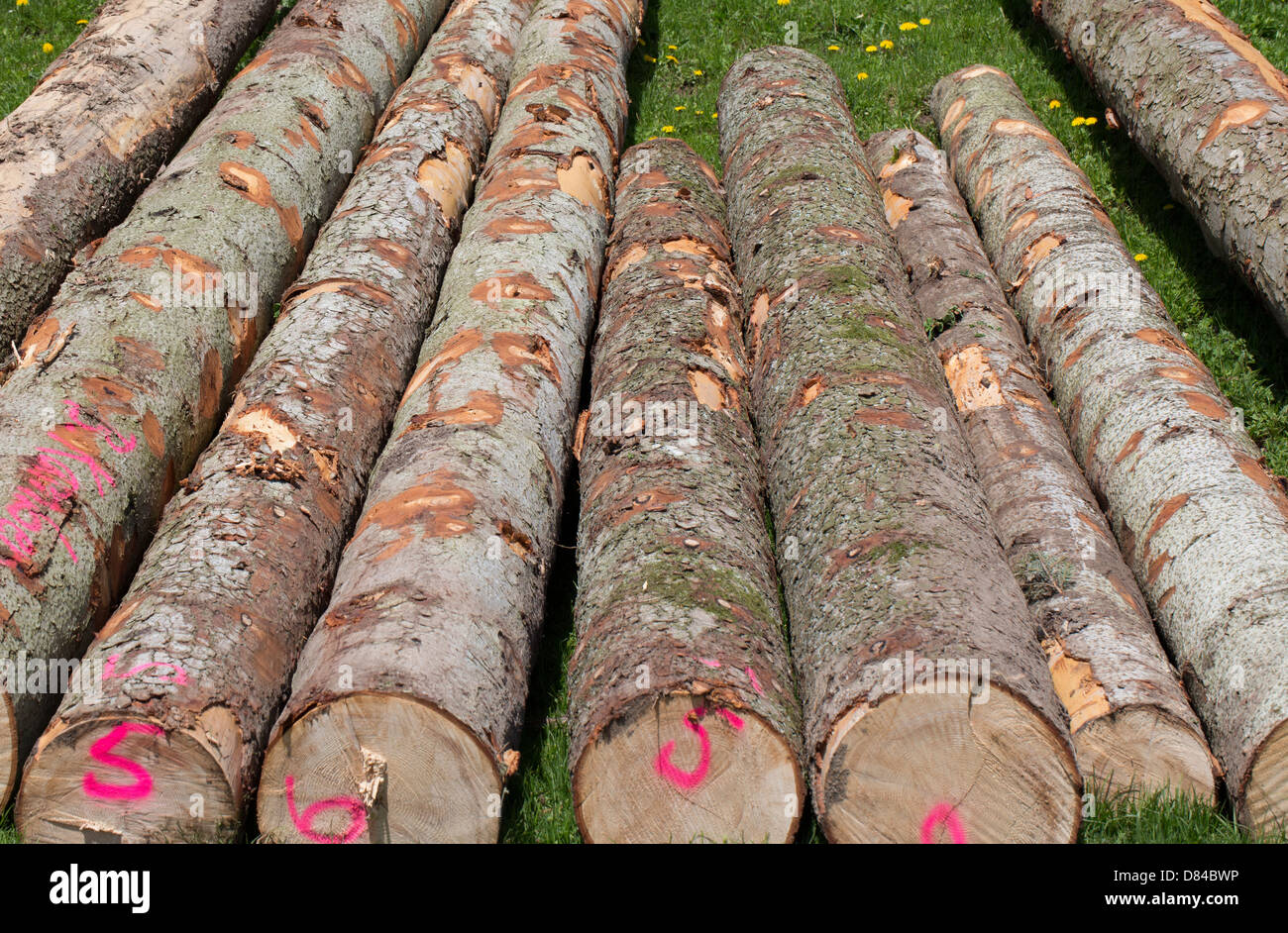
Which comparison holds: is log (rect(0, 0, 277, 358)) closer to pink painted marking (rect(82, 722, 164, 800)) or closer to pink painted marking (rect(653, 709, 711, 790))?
pink painted marking (rect(82, 722, 164, 800))

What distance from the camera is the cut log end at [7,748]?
10.8 feet

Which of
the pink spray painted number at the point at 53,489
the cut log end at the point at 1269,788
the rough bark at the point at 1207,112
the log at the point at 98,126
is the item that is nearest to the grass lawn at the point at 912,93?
the rough bark at the point at 1207,112

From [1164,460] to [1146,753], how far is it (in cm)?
118

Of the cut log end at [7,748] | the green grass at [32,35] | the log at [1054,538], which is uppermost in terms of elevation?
the log at [1054,538]

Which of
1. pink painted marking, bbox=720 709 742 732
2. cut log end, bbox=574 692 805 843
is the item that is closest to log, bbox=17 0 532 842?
cut log end, bbox=574 692 805 843

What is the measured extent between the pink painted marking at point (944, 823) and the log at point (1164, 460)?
91 cm

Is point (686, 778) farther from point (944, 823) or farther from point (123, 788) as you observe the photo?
point (123, 788)

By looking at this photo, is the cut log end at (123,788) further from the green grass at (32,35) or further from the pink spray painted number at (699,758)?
the green grass at (32,35)

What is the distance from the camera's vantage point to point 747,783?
3.22m

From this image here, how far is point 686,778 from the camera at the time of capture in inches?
126

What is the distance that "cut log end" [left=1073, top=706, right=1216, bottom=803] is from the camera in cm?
342
